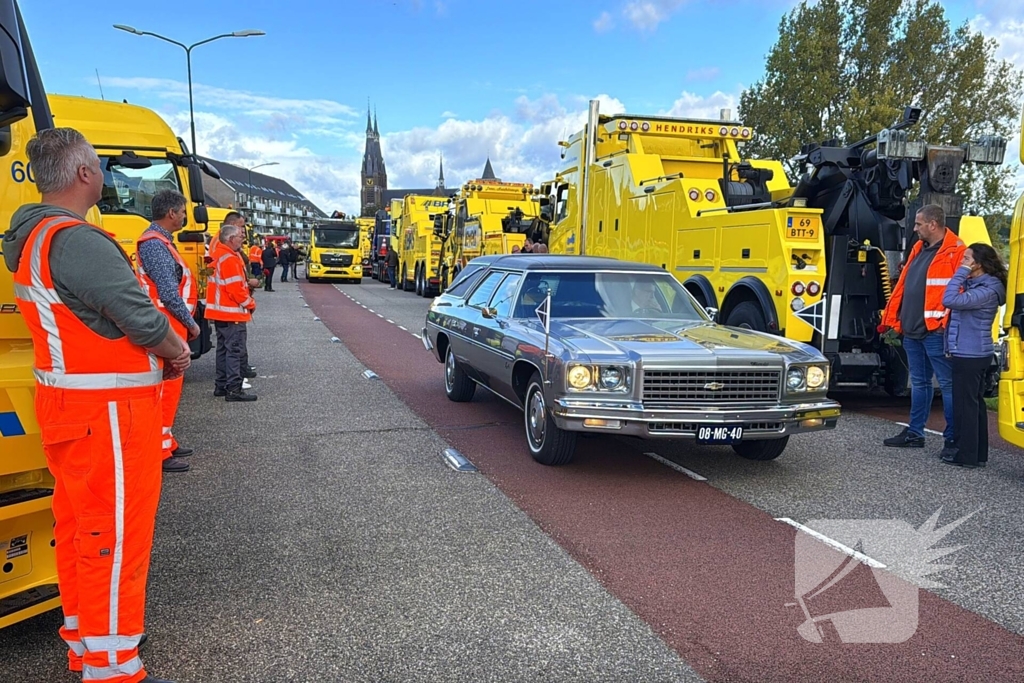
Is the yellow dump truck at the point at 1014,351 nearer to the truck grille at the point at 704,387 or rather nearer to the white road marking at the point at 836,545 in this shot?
Answer: the truck grille at the point at 704,387

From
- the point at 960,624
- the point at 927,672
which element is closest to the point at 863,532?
the point at 960,624

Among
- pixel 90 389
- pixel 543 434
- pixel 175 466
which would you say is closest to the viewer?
pixel 90 389

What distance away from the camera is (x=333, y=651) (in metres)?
3.12

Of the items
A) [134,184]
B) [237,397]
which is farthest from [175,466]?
[134,184]

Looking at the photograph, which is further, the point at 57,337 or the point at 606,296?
the point at 606,296

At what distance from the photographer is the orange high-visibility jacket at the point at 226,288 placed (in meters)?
7.97

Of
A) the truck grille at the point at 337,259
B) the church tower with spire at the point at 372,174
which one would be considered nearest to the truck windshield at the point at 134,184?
the truck grille at the point at 337,259

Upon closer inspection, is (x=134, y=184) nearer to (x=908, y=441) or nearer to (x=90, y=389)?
(x=90, y=389)

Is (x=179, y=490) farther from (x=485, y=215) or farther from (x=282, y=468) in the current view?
(x=485, y=215)

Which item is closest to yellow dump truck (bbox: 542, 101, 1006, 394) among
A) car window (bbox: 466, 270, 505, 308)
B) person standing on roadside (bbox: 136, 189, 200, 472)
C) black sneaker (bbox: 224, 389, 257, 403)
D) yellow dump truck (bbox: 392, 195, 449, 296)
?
car window (bbox: 466, 270, 505, 308)

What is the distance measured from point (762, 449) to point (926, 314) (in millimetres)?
1920

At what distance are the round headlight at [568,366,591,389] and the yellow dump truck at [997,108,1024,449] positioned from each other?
324 centimetres

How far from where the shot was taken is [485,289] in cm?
773

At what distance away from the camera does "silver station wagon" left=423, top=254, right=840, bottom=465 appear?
17.0 feet
